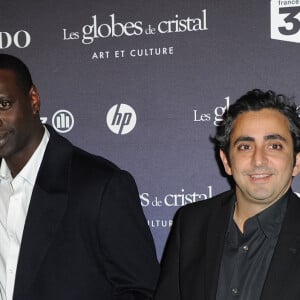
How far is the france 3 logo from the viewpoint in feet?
8.07

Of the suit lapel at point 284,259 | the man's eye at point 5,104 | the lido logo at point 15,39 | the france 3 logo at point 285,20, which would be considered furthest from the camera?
the lido logo at point 15,39

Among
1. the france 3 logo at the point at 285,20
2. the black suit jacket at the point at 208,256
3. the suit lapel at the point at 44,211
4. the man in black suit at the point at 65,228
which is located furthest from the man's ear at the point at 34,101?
the france 3 logo at the point at 285,20

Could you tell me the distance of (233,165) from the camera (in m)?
1.85

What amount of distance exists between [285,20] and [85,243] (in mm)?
1285

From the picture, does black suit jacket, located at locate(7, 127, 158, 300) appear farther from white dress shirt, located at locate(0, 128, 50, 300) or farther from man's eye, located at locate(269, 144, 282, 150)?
man's eye, located at locate(269, 144, 282, 150)

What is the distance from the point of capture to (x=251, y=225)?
1.83m

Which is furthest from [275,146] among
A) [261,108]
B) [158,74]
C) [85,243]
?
[158,74]

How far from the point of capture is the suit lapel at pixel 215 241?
1.83 meters

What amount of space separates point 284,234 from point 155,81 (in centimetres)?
111

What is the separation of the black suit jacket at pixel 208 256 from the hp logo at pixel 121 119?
71cm

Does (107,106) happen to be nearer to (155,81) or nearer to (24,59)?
(155,81)

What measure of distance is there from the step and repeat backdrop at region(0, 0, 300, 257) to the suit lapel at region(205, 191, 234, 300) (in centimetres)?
60

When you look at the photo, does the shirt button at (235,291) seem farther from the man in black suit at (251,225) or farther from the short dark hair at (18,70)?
the short dark hair at (18,70)

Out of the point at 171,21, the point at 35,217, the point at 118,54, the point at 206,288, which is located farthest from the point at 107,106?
the point at 206,288
